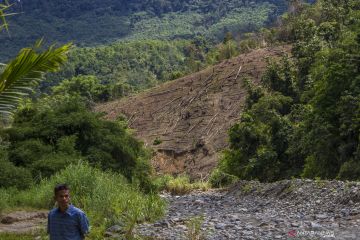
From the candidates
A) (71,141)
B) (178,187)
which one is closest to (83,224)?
(71,141)

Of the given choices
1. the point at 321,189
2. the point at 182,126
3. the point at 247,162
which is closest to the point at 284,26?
the point at 182,126

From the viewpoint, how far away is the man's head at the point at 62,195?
5043 millimetres

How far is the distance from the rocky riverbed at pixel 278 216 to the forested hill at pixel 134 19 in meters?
104

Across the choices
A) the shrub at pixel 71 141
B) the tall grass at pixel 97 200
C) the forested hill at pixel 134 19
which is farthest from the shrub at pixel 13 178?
the forested hill at pixel 134 19

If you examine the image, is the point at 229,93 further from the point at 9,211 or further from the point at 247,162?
the point at 9,211

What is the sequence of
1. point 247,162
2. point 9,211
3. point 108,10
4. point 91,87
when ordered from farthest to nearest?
point 108,10
point 91,87
point 247,162
point 9,211

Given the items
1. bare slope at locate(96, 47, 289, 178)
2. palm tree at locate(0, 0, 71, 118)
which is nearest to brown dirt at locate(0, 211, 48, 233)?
palm tree at locate(0, 0, 71, 118)

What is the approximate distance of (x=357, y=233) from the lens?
9.55m

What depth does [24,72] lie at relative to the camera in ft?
14.1

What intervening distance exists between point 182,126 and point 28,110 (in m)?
24.6

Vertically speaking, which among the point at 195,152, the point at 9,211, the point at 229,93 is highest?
the point at 9,211

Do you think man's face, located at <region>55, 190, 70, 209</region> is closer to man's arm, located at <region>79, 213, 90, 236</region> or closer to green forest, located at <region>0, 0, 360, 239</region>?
man's arm, located at <region>79, 213, 90, 236</region>

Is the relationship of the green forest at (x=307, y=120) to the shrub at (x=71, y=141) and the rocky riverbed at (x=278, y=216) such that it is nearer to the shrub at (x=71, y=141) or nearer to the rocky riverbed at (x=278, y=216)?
the rocky riverbed at (x=278, y=216)

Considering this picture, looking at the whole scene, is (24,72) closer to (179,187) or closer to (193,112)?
(179,187)
